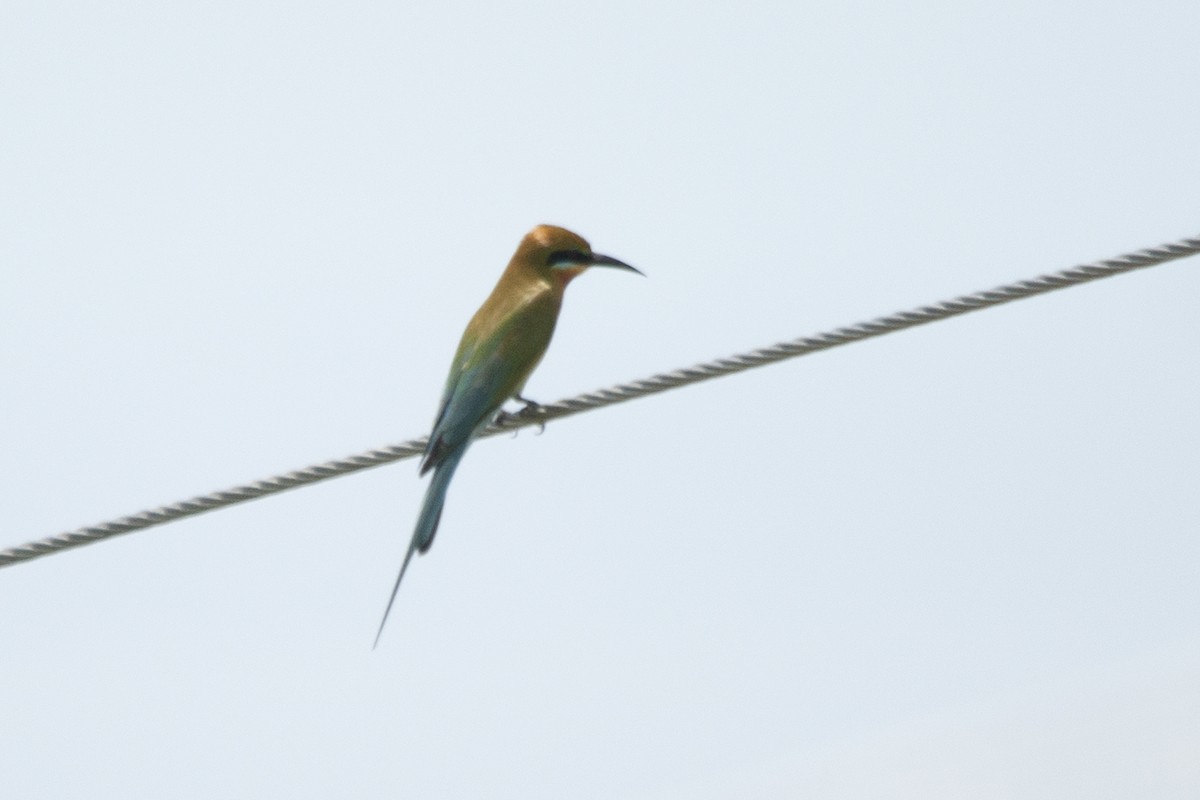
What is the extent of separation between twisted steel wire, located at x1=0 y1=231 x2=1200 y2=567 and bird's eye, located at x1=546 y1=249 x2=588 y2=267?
1879 mm

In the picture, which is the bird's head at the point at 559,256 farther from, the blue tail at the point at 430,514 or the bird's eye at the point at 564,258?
the blue tail at the point at 430,514

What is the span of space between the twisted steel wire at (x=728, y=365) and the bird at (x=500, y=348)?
489mm

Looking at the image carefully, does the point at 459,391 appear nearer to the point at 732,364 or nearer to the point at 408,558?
the point at 408,558

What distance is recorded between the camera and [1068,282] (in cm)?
344

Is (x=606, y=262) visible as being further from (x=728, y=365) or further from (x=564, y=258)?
(x=728, y=365)

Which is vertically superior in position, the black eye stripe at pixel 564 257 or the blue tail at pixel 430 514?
the black eye stripe at pixel 564 257

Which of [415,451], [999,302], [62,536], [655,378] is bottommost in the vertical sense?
[62,536]

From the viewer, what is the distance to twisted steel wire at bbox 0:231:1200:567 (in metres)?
3.41

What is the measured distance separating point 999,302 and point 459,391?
5.54ft

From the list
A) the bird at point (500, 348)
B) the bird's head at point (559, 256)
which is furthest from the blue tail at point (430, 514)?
the bird's head at point (559, 256)

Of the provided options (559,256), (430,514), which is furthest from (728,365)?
(559,256)

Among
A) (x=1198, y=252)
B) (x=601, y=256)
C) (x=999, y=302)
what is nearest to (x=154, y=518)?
(x=999, y=302)

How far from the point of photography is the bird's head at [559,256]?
17.9 ft

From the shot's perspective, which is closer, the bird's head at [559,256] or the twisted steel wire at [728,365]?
the twisted steel wire at [728,365]
